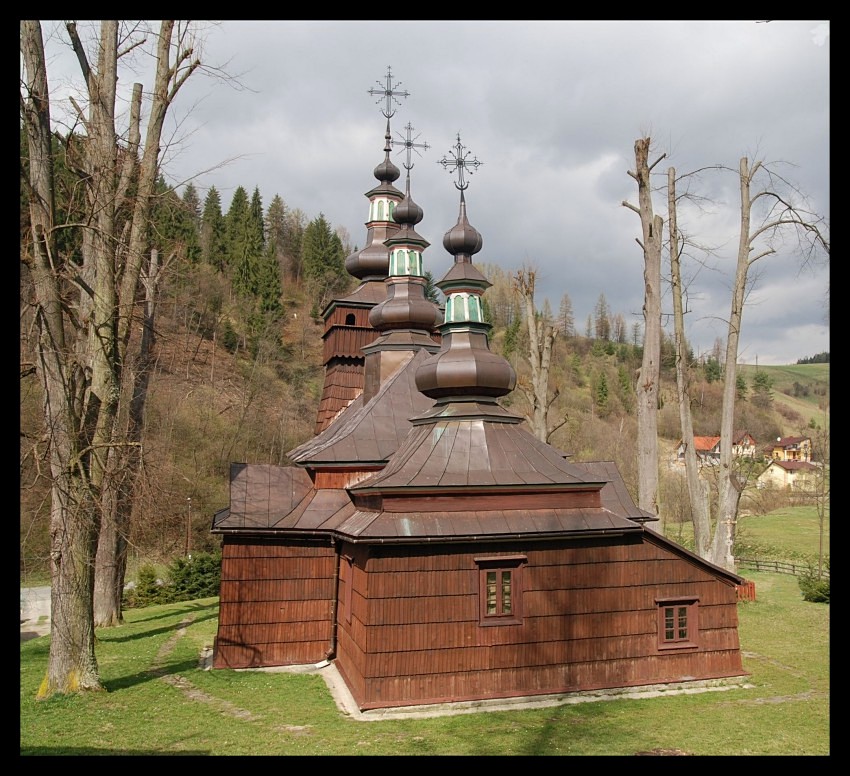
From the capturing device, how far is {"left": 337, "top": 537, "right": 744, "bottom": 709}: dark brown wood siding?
33.6 ft

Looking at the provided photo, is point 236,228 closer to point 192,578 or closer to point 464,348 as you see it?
point 192,578

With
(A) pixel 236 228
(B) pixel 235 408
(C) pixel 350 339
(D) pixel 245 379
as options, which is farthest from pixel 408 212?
(A) pixel 236 228

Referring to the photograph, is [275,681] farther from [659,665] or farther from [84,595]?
[659,665]

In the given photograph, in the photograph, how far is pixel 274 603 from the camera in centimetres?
1297

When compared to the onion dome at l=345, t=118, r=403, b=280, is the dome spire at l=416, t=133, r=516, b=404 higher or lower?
lower

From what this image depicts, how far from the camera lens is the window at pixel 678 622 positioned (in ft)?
37.9

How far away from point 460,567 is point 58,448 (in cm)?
632

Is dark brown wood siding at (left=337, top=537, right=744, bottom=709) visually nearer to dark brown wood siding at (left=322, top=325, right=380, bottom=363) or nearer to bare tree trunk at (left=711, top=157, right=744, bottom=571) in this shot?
bare tree trunk at (left=711, top=157, right=744, bottom=571)

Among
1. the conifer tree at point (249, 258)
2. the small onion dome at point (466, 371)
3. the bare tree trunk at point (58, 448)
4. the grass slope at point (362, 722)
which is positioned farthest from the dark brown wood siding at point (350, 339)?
the conifer tree at point (249, 258)

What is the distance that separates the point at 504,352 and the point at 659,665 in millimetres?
46275

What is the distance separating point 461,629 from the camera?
10531 millimetres

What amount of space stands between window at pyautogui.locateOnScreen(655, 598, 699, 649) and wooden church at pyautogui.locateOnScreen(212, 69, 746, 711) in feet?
0.11

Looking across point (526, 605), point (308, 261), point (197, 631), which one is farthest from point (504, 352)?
point (526, 605)

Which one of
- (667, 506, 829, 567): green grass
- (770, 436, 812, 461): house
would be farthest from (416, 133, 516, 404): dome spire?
(770, 436, 812, 461): house
